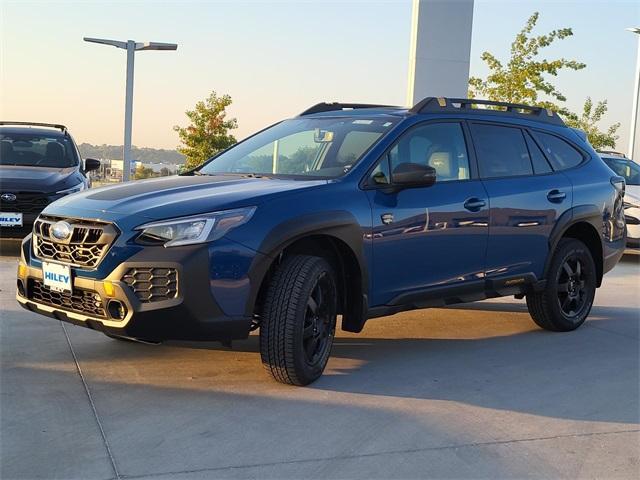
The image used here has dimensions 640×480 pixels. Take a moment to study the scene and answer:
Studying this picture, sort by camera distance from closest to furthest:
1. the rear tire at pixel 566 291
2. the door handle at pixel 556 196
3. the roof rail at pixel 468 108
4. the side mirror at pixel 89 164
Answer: the roof rail at pixel 468 108 < the door handle at pixel 556 196 < the rear tire at pixel 566 291 < the side mirror at pixel 89 164

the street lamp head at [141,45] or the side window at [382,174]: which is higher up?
the street lamp head at [141,45]

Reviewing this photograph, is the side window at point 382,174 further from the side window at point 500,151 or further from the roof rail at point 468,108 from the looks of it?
the side window at point 500,151

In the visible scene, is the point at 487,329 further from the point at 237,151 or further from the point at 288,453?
the point at 288,453

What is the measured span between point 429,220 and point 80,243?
Answer: 221 centimetres

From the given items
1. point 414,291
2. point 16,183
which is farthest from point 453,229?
point 16,183

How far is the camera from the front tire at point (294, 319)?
430 cm

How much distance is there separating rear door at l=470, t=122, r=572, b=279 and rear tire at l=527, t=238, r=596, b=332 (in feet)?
0.78

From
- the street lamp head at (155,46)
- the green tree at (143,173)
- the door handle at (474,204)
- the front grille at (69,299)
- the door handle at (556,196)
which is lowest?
the green tree at (143,173)

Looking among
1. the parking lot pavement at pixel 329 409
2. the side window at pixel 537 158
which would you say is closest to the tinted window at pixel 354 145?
the parking lot pavement at pixel 329 409

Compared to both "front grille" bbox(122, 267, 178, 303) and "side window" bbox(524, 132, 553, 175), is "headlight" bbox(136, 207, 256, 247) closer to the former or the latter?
"front grille" bbox(122, 267, 178, 303)

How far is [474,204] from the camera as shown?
214 inches

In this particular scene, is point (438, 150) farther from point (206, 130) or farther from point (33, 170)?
point (206, 130)

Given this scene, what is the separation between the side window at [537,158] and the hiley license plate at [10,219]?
19.4 ft

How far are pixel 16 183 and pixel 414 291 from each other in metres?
5.91
